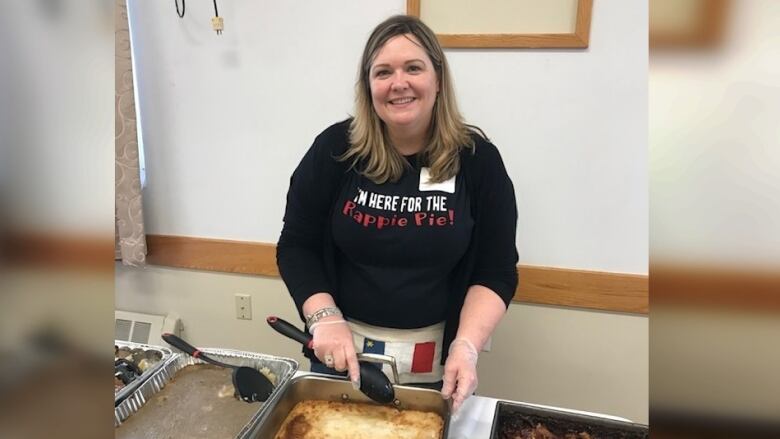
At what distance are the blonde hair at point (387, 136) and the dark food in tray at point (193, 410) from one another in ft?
1.80

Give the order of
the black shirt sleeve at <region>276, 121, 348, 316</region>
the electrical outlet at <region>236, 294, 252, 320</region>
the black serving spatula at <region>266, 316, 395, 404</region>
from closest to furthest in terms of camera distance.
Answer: the black serving spatula at <region>266, 316, 395, 404</region>
the black shirt sleeve at <region>276, 121, 348, 316</region>
the electrical outlet at <region>236, 294, 252, 320</region>

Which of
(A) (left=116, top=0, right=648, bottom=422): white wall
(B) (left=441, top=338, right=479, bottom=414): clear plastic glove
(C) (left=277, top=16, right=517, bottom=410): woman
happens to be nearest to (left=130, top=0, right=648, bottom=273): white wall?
(A) (left=116, top=0, right=648, bottom=422): white wall

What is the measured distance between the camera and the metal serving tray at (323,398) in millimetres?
939

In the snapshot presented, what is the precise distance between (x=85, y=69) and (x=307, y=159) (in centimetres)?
104

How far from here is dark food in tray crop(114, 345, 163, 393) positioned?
1.12m

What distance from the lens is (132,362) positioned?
118 cm

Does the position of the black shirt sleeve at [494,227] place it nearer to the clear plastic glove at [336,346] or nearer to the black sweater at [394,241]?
the black sweater at [394,241]

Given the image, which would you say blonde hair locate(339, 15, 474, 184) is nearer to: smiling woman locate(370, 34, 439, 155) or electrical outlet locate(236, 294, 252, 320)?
smiling woman locate(370, 34, 439, 155)

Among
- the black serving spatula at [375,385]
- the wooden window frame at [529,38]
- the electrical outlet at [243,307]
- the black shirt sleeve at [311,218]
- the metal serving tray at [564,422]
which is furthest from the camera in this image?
the electrical outlet at [243,307]

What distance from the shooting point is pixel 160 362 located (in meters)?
1.16

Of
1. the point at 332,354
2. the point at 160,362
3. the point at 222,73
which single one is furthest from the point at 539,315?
the point at 222,73

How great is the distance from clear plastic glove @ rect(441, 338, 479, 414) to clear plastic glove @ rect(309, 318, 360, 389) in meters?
0.17

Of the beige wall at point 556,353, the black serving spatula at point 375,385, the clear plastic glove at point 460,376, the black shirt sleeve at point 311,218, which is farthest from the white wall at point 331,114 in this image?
the black serving spatula at point 375,385

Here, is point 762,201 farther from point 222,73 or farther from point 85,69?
point 222,73
